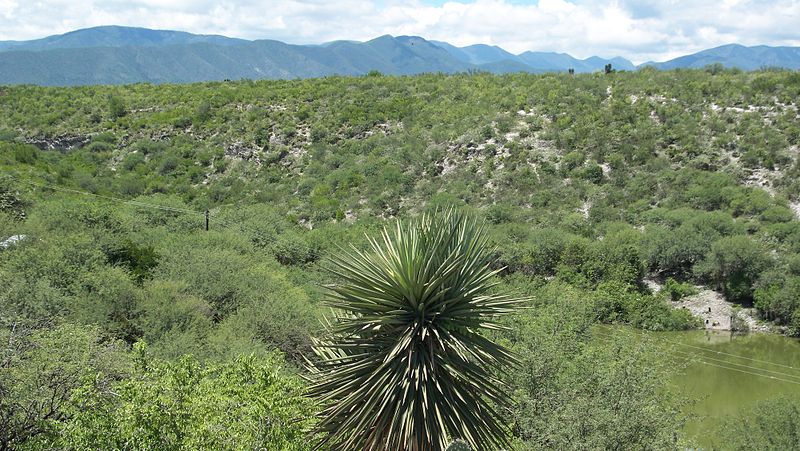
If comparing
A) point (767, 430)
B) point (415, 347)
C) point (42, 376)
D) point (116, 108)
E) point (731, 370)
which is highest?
point (415, 347)

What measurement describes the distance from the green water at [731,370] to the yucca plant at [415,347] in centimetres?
1391

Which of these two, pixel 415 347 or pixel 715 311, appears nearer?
pixel 415 347

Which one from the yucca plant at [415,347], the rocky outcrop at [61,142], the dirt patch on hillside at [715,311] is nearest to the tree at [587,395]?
the yucca plant at [415,347]

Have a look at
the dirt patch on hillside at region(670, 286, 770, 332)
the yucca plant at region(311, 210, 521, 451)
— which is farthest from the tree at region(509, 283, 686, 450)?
the dirt patch on hillside at region(670, 286, 770, 332)

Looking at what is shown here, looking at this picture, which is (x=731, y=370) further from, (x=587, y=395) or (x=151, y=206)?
(x=151, y=206)

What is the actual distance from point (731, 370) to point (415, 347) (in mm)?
21937

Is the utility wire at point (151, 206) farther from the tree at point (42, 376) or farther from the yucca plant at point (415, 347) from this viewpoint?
the yucca plant at point (415, 347)

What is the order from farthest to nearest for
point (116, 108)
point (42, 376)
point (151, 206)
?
1. point (116, 108)
2. point (151, 206)
3. point (42, 376)

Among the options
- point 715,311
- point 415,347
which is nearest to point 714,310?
point 715,311

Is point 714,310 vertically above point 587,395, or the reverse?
point 587,395

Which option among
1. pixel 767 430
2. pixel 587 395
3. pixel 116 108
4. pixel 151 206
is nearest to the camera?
pixel 587 395

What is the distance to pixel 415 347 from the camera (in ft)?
28.5

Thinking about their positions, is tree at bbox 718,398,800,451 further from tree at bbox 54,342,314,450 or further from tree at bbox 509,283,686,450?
tree at bbox 54,342,314,450

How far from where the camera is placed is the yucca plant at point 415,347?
8531mm
